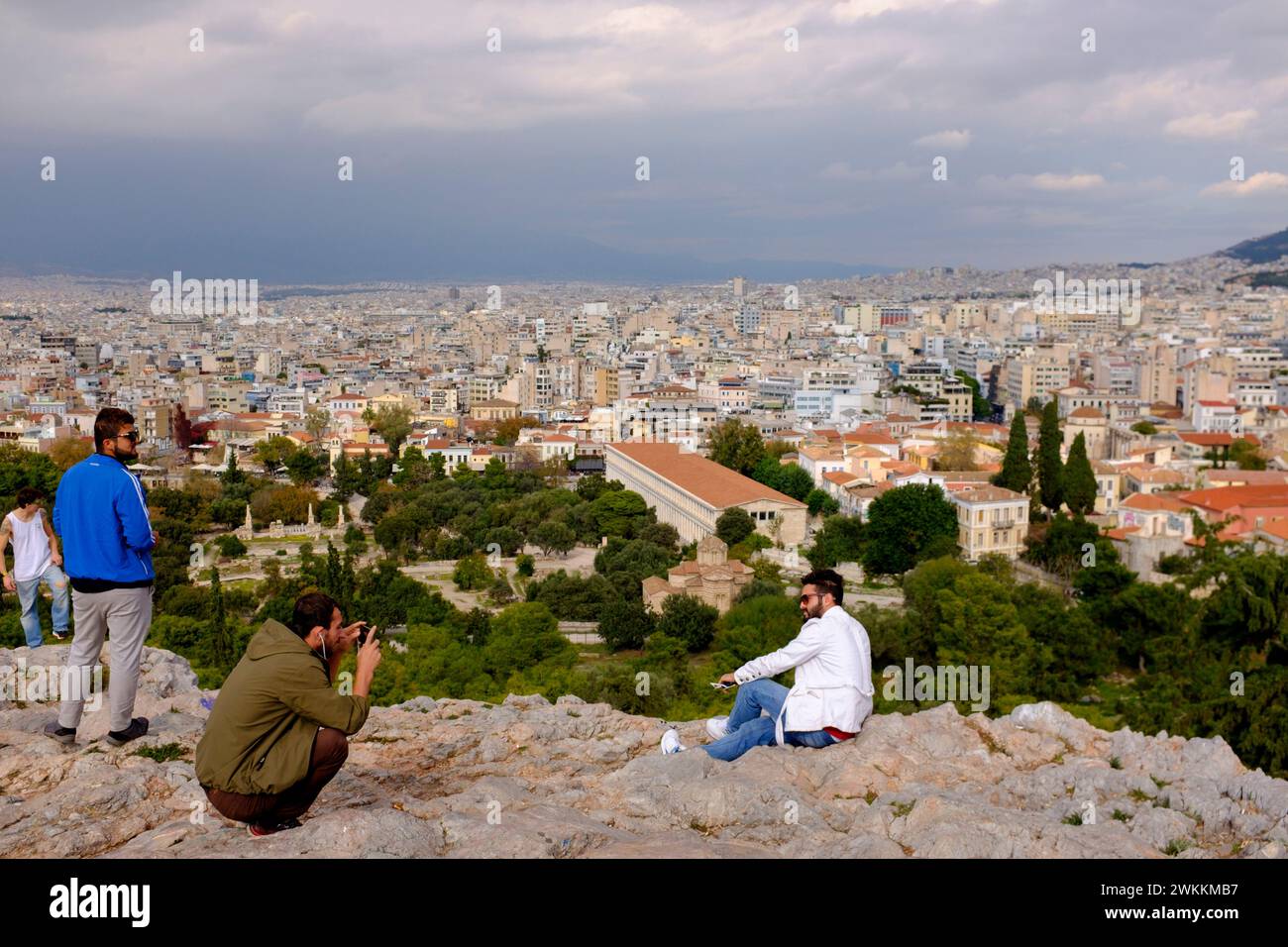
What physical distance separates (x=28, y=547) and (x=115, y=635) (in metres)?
2.02

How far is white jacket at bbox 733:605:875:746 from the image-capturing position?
4441mm

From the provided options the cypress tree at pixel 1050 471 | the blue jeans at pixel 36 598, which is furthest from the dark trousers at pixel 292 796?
the cypress tree at pixel 1050 471

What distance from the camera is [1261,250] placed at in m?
150

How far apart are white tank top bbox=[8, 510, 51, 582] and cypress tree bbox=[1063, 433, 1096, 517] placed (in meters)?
25.4

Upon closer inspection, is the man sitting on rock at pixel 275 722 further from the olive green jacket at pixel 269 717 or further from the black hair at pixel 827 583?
the black hair at pixel 827 583

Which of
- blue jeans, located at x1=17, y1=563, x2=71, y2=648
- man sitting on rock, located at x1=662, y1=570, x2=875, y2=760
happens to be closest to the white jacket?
man sitting on rock, located at x1=662, y1=570, x2=875, y2=760

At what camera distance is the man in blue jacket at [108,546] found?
414cm

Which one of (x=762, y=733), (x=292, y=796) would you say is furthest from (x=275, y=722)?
(x=762, y=733)

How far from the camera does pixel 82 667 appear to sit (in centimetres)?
436

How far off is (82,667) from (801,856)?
2663 mm

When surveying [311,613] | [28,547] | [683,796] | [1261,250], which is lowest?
[683,796]

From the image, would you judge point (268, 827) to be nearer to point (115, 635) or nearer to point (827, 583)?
point (115, 635)
